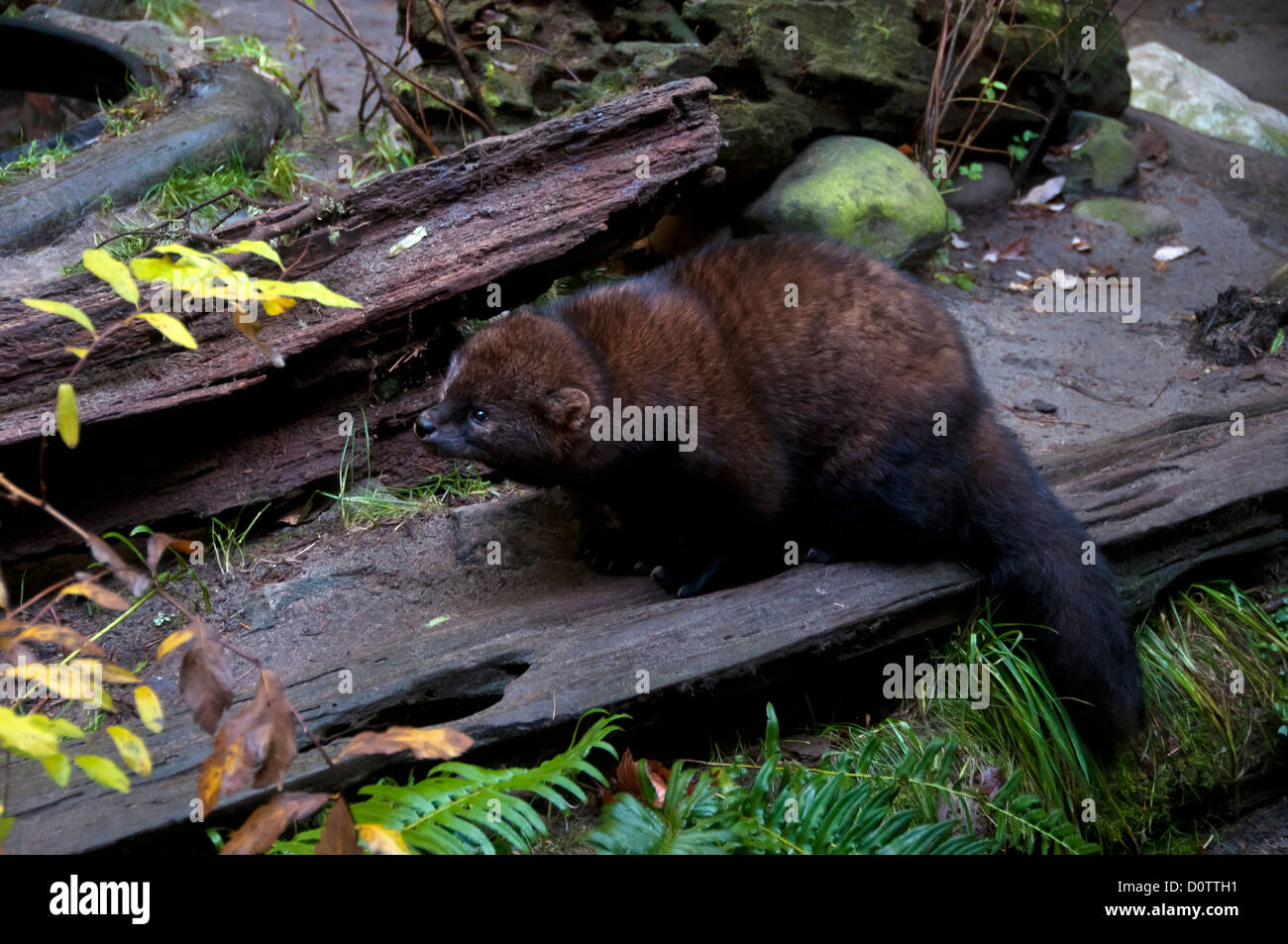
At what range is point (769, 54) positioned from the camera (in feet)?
23.4

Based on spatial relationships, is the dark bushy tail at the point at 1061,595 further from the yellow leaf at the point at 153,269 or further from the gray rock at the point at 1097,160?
the gray rock at the point at 1097,160

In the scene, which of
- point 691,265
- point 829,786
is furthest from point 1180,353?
point 829,786

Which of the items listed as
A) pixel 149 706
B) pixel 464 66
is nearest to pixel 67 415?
pixel 149 706

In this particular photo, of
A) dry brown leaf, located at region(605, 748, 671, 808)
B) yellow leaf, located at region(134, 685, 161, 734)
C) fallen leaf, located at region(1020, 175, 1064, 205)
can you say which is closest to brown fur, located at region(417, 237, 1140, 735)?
dry brown leaf, located at region(605, 748, 671, 808)

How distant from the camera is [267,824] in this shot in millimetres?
2445

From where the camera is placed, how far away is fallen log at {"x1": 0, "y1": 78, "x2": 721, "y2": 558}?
4.36 m

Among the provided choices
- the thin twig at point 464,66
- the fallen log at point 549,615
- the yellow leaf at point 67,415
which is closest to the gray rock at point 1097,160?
the fallen log at point 549,615

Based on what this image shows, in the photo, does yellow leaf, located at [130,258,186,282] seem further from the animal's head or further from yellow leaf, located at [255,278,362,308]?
the animal's head

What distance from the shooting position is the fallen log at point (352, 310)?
4359mm

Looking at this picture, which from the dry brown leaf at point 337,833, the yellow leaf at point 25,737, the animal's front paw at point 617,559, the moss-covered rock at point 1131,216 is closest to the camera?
the yellow leaf at point 25,737

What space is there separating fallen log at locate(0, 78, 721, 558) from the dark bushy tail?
78.4 inches

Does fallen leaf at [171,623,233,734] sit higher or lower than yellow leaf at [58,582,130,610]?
lower

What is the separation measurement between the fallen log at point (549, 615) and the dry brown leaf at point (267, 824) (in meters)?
0.74

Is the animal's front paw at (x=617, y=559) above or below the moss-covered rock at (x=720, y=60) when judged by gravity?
below
